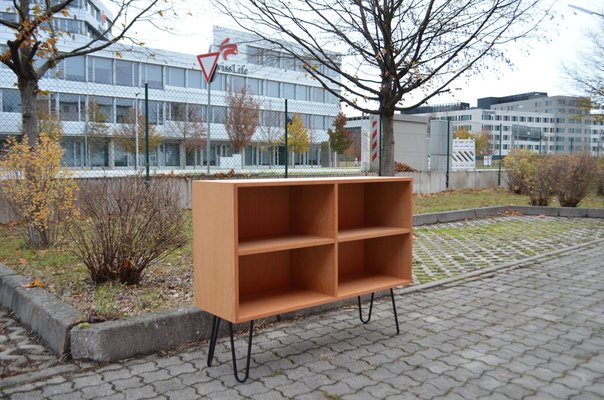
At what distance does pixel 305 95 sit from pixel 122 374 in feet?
193

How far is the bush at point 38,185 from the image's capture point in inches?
284

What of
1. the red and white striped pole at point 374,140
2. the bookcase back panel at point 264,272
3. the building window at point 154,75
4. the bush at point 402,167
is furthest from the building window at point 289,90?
the bookcase back panel at point 264,272

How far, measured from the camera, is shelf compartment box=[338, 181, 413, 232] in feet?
16.6

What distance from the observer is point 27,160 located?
23.5ft

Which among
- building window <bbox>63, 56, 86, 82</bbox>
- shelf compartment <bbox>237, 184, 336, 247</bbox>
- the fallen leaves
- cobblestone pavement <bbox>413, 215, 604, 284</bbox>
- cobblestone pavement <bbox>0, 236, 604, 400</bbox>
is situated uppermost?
building window <bbox>63, 56, 86, 82</bbox>

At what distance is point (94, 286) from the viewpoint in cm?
555

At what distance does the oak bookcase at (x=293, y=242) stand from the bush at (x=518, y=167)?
596 inches

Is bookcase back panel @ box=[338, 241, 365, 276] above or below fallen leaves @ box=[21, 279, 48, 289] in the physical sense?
above

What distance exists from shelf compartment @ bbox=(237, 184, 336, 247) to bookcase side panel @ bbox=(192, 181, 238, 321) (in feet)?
1.28

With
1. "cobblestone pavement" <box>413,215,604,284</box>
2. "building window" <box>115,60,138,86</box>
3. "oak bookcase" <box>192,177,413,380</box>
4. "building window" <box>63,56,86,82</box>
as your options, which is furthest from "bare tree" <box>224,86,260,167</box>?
"building window" <box>115,60,138,86</box>

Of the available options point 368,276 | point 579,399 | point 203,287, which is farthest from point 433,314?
point 203,287

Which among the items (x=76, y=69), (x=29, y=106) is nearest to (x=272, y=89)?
(x=76, y=69)

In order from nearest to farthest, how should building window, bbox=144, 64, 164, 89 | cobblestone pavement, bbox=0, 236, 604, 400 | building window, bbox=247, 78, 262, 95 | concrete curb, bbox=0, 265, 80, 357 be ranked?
1. cobblestone pavement, bbox=0, 236, 604, 400
2. concrete curb, bbox=0, 265, 80, 357
3. building window, bbox=144, 64, 164, 89
4. building window, bbox=247, 78, 262, 95

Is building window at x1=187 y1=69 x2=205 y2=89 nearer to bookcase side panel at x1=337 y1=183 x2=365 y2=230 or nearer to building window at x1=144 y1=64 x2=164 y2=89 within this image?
building window at x1=144 y1=64 x2=164 y2=89
